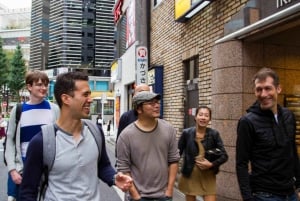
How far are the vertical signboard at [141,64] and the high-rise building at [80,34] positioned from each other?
65.9 m

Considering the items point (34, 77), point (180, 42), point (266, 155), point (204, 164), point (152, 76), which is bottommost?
point (204, 164)

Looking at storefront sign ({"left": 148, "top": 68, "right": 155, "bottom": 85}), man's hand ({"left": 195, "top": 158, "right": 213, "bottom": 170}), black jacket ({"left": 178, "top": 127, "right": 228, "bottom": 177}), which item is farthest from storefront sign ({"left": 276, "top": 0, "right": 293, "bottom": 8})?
storefront sign ({"left": 148, "top": 68, "right": 155, "bottom": 85})

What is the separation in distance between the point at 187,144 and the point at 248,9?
92.8 inches

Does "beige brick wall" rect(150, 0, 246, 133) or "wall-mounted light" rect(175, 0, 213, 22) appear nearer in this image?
"beige brick wall" rect(150, 0, 246, 133)

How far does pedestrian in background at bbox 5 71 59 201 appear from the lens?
4.12 metres

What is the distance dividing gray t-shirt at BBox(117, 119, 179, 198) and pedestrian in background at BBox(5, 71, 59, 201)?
31.3 inches

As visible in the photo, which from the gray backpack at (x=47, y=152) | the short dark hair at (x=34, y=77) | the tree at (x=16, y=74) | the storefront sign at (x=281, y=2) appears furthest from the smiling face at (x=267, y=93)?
the tree at (x=16, y=74)

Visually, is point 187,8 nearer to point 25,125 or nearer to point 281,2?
point 281,2

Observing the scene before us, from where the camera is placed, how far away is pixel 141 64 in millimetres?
9266

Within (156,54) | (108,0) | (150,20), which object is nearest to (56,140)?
(156,54)

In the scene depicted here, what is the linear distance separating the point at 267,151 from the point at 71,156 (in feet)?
4.89

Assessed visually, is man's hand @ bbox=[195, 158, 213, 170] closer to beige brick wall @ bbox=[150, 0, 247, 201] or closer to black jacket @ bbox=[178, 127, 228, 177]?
black jacket @ bbox=[178, 127, 228, 177]

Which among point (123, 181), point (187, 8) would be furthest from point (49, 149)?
point (187, 8)

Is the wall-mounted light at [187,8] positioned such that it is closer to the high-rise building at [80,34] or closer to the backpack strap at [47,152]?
the backpack strap at [47,152]
